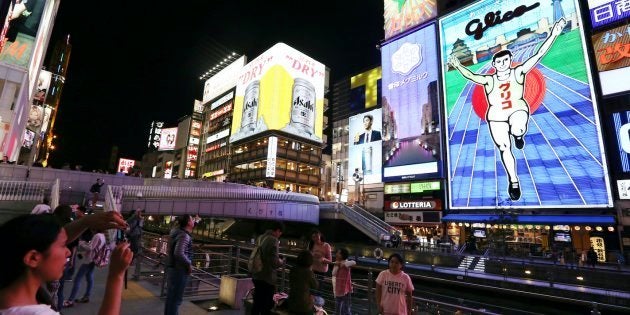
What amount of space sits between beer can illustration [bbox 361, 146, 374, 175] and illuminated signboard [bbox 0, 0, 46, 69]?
4617cm

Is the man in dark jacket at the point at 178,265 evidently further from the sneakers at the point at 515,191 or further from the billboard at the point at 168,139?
the billboard at the point at 168,139

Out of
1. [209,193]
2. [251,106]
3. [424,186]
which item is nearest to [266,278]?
[209,193]

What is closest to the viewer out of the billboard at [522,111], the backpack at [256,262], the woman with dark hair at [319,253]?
the backpack at [256,262]

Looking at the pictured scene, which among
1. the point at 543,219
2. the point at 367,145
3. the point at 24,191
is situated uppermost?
the point at 367,145

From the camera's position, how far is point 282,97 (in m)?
66.1

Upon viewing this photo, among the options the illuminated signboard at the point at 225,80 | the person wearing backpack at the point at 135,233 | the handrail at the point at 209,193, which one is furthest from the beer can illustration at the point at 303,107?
the person wearing backpack at the point at 135,233

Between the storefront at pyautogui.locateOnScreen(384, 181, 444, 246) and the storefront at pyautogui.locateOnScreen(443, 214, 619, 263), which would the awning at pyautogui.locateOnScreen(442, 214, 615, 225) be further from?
the storefront at pyautogui.locateOnScreen(384, 181, 444, 246)

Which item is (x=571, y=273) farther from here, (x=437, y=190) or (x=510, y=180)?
(x=437, y=190)

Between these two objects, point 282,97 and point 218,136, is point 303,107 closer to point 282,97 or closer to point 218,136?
point 282,97

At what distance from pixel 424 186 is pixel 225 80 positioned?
6280 centimetres

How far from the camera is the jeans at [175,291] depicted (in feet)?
19.1

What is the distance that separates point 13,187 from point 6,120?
56.5 ft

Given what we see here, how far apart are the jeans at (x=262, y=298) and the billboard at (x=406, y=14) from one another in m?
49.8

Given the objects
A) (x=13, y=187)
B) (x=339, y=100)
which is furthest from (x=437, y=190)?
(x=339, y=100)
